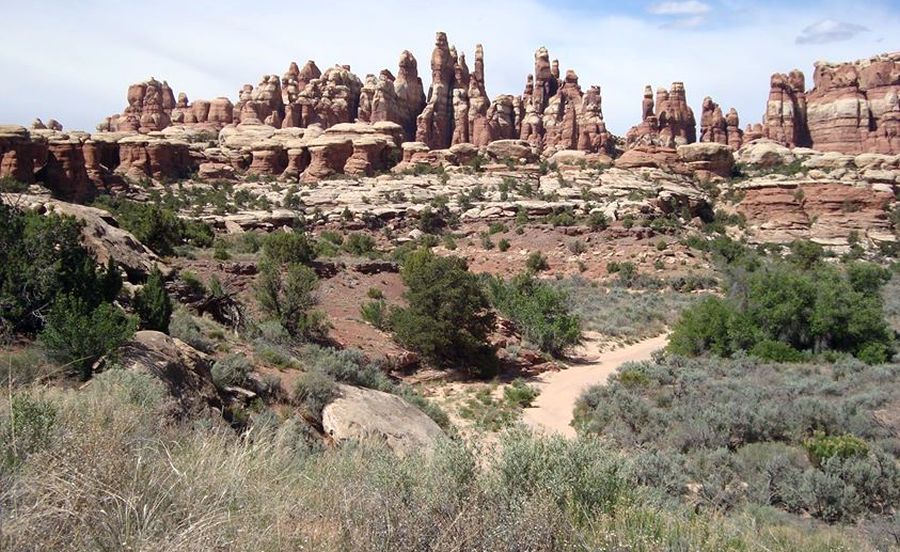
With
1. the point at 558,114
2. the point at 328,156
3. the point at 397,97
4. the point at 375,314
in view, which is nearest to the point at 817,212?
the point at 558,114

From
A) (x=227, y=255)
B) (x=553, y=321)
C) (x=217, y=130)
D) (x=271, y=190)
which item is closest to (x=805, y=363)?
(x=553, y=321)

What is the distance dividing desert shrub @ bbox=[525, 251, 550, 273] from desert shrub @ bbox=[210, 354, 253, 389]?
26551 millimetres

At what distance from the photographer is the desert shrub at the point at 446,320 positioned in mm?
15445

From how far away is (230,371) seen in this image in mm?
8508

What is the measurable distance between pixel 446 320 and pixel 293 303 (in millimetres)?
3986

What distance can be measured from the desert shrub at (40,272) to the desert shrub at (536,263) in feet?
88.3

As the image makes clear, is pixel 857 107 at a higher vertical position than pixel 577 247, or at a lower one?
higher

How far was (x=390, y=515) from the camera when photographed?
10.8 feet

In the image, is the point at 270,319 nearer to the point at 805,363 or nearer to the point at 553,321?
the point at 553,321

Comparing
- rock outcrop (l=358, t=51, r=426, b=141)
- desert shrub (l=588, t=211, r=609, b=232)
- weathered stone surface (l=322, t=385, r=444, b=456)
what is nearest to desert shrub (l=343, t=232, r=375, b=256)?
desert shrub (l=588, t=211, r=609, b=232)

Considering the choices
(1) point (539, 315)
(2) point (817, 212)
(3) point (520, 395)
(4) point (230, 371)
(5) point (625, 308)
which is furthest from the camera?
(2) point (817, 212)

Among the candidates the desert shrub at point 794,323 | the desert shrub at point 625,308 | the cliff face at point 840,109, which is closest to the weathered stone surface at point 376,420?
the desert shrub at point 794,323

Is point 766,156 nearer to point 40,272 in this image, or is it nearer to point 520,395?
point 520,395

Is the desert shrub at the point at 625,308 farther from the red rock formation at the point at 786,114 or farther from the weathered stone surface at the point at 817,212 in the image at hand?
the red rock formation at the point at 786,114
